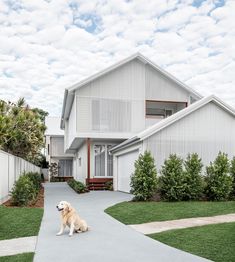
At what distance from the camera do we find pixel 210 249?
23.8 feet

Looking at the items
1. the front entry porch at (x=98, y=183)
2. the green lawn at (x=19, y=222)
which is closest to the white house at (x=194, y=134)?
the front entry porch at (x=98, y=183)

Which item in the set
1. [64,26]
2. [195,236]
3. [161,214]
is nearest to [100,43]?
[64,26]

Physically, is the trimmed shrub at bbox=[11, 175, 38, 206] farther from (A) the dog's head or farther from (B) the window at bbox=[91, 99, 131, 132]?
(B) the window at bbox=[91, 99, 131, 132]

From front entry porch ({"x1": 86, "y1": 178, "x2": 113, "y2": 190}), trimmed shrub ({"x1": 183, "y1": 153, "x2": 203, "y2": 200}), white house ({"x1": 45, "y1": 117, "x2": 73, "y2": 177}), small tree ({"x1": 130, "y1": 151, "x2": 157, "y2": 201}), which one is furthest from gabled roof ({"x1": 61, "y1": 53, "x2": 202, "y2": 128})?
white house ({"x1": 45, "y1": 117, "x2": 73, "y2": 177})

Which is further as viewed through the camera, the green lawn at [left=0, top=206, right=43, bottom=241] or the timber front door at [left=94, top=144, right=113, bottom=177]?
the timber front door at [left=94, top=144, right=113, bottom=177]

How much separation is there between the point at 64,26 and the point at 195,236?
1027cm

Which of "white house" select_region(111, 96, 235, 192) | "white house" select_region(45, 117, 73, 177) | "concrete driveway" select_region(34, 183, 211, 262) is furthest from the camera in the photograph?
"white house" select_region(45, 117, 73, 177)

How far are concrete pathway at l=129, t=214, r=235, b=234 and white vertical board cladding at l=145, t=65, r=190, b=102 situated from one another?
50.9ft

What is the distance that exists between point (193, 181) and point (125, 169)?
691 cm

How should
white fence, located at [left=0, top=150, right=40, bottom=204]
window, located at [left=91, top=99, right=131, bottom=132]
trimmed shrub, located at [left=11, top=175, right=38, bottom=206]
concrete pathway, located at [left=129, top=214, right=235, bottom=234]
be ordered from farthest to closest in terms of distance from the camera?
window, located at [left=91, top=99, right=131, bottom=132]
white fence, located at [left=0, top=150, right=40, bottom=204]
trimmed shrub, located at [left=11, top=175, right=38, bottom=206]
concrete pathway, located at [left=129, top=214, right=235, bottom=234]

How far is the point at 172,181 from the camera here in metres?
15.4

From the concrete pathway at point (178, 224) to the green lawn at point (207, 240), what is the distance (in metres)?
0.56

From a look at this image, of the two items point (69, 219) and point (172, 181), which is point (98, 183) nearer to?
point (172, 181)

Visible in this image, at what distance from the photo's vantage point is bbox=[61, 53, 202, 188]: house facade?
24594 mm
